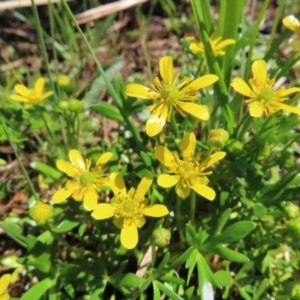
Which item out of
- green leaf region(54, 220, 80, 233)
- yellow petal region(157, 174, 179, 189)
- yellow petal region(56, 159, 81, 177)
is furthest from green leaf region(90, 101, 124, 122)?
yellow petal region(157, 174, 179, 189)

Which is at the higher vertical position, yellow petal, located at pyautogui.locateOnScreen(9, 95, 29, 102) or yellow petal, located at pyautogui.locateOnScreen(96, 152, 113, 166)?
yellow petal, located at pyautogui.locateOnScreen(9, 95, 29, 102)

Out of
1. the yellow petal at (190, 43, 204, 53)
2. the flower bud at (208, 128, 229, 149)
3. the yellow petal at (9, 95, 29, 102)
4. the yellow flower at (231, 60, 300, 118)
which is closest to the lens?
the flower bud at (208, 128, 229, 149)

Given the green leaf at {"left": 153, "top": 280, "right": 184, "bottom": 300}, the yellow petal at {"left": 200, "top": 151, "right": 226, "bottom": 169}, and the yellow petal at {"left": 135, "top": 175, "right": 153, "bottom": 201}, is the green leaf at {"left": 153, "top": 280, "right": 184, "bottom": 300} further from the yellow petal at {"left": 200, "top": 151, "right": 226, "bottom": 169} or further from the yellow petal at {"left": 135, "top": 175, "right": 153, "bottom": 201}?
the yellow petal at {"left": 200, "top": 151, "right": 226, "bottom": 169}

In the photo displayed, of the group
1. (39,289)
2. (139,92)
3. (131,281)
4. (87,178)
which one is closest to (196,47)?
(139,92)

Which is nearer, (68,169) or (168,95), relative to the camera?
(168,95)

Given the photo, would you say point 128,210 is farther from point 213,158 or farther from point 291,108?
point 291,108

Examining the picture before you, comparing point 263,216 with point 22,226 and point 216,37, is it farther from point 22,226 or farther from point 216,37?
point 22,226
